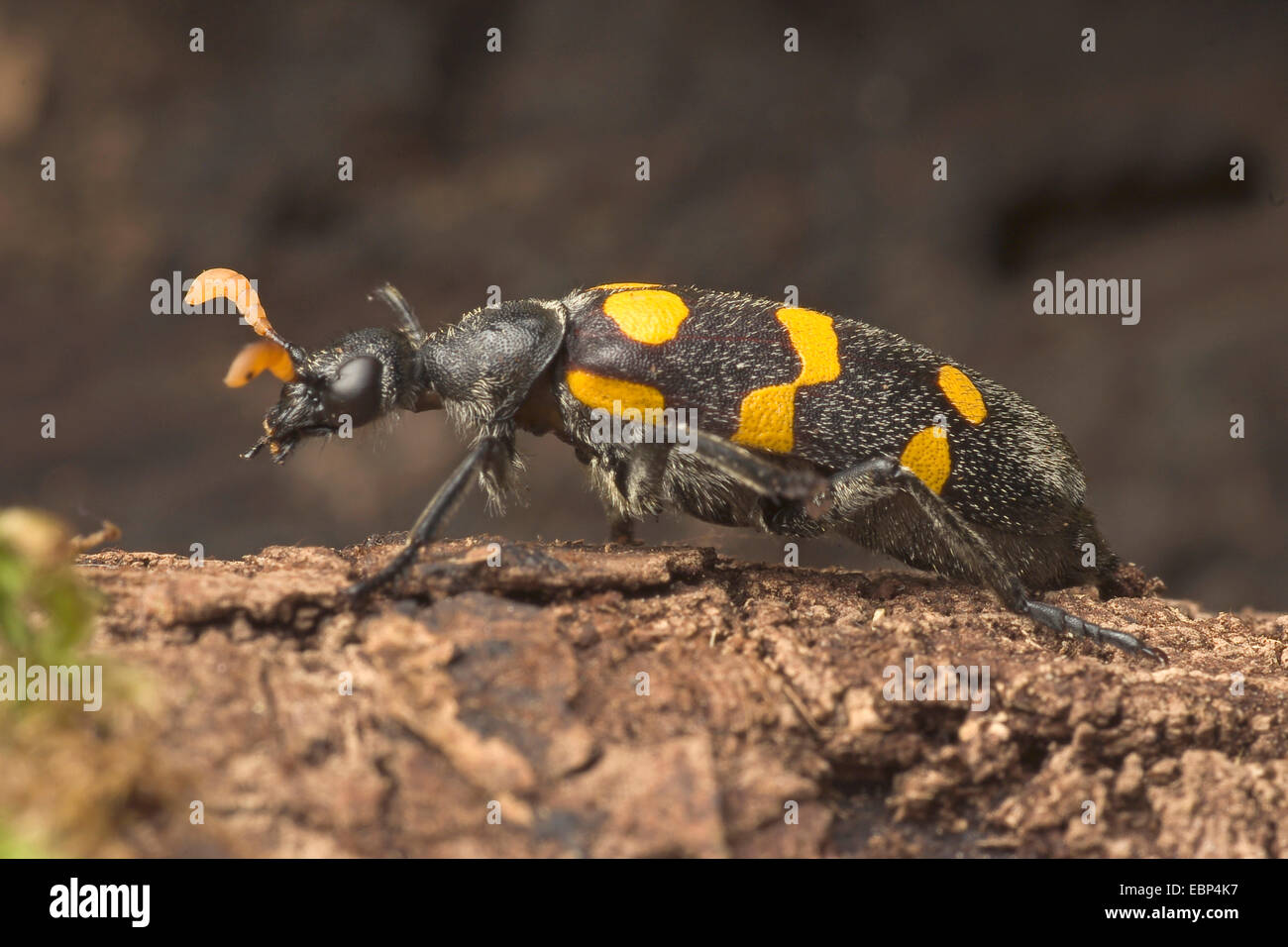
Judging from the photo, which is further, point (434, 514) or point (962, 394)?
point (962, 394)

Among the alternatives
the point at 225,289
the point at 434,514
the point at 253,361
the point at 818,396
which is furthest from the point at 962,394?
the point at 225,289

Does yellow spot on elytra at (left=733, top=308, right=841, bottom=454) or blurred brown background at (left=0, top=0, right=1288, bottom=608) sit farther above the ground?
blurred brown background at (left=0, top=0, right=1288, bottom=608)

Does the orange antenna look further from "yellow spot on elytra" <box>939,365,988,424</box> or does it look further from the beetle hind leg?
"yellow spot on elytra" <box>939,365,988,424</box>

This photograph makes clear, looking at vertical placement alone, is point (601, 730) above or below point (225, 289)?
below

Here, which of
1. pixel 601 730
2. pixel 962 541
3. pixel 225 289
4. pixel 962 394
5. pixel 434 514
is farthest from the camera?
pixel 962 394

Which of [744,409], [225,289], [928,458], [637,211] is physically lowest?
[928,458]

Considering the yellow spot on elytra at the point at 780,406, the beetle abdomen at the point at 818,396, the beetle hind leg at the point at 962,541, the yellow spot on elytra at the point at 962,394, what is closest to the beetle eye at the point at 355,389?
the beetle abdomen at the point at 818,396

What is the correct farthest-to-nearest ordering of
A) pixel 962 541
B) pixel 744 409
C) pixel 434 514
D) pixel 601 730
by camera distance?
pixel 744 409, pixel 962 541, pixel 434 514, pixel 601 730

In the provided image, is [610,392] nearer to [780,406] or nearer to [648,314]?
[648,314]

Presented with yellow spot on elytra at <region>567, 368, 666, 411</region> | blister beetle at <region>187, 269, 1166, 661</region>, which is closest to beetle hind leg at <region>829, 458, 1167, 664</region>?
blister beetle at <region>187, 269, 1166, 661</region>
